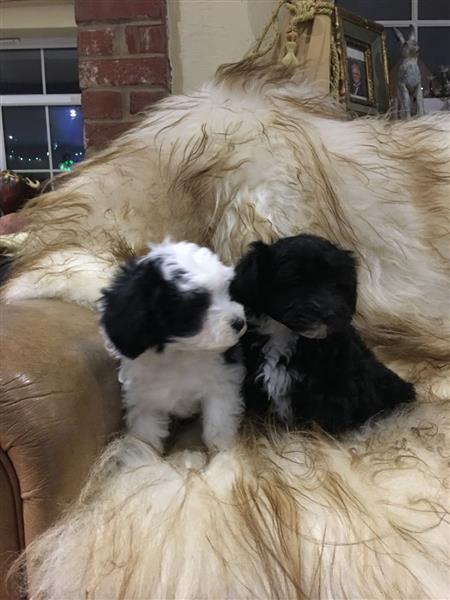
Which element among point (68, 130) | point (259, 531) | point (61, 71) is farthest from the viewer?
point (68, 130)

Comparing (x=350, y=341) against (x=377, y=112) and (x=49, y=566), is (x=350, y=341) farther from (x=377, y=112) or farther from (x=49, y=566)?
(x=377, y=112)

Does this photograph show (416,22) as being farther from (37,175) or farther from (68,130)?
(37,175)

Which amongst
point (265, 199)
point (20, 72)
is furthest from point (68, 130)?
point (265, 199)

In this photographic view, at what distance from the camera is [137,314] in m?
0.74

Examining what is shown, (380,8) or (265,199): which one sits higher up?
(380,8)

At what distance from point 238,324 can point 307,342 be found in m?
0.15

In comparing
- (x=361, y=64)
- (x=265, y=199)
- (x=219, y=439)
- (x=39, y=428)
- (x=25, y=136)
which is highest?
(x=361, y=64)

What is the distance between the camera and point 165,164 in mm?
1211

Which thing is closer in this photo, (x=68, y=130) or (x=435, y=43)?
(x=435, y=43)

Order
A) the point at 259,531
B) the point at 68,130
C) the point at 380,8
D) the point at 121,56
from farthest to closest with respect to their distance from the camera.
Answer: the point at 68,130 → the point at 380,8 → the point at 121,56 → the point at 259,531

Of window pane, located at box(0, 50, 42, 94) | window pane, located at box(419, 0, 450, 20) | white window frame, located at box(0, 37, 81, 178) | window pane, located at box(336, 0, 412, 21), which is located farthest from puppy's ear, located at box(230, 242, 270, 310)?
A: window pane, located at box(0, 50, 42, 94)

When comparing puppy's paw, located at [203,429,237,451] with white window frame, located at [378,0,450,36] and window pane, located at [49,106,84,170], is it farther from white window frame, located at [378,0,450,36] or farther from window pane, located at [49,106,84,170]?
window pane, located at [49,106,84,170]

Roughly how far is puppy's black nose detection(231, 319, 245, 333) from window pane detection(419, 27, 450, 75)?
225cm

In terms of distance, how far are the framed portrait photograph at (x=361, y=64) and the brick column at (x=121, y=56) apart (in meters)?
0.63
